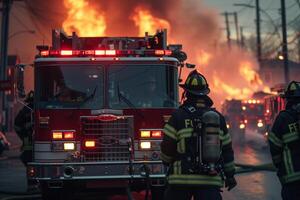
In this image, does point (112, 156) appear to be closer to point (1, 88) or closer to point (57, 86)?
point (57, 86)

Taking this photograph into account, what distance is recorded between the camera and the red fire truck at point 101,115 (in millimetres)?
8703

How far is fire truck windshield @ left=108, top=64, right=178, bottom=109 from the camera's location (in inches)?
355

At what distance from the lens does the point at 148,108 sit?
897 centimetres

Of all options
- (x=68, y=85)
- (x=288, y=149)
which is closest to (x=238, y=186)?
(x=68, y=85)

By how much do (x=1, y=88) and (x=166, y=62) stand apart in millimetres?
11081

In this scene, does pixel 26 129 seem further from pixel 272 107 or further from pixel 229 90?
→ pixel 229 90

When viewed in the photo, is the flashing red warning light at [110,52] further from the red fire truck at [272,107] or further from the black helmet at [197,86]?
the red fire truck at [272,107]

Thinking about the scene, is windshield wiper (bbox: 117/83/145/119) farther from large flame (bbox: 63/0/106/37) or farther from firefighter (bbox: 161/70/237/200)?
large flame (bbox: 63/0/106/37)

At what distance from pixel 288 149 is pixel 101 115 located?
364cm

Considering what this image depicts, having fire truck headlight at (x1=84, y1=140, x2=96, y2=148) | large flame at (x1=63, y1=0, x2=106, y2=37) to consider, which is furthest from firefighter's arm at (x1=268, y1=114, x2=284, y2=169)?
large flame at (x1=63, y1=0, x2=106, y2=37)

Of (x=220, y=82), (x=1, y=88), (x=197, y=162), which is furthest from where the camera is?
(x=220, y=82)

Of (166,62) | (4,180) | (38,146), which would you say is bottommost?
(4,180)

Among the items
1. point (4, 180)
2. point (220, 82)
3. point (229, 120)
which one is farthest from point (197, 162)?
point (220, 82)

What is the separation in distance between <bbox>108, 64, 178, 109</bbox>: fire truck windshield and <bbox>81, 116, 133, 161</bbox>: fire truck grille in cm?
38
